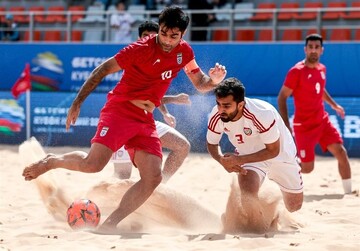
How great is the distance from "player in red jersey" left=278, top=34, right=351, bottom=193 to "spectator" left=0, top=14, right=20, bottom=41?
9.62 meters

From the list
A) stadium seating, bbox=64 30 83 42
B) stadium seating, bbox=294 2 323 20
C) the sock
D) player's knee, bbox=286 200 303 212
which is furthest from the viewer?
stadium seating, bbox=64 30 83 42

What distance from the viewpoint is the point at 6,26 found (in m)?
18.4

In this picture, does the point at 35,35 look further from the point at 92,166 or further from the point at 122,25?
the point at 92,166

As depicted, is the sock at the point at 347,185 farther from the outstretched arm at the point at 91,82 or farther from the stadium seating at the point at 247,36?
the stadium seating at the point at 247,36

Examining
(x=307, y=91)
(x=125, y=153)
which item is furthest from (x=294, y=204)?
(x=307, y=91)

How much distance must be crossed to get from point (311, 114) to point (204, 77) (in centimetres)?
311

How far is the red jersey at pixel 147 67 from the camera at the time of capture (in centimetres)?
625

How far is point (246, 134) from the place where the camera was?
645 cm

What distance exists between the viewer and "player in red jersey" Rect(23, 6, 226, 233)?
6.13 metres

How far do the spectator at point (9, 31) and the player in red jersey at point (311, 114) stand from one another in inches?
379

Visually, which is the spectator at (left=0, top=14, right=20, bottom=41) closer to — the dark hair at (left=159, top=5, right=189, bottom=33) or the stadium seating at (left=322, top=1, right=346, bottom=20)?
the stadium seating at (left=322, top=1, right=346, bottom=20)

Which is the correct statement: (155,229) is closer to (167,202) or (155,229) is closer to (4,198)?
(167,202)

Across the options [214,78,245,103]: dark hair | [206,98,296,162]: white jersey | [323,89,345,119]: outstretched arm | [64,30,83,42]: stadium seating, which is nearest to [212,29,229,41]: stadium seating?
[64,30,83,42]: stadium seating

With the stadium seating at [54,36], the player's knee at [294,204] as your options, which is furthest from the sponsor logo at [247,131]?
the stadium seating at [54,36]
